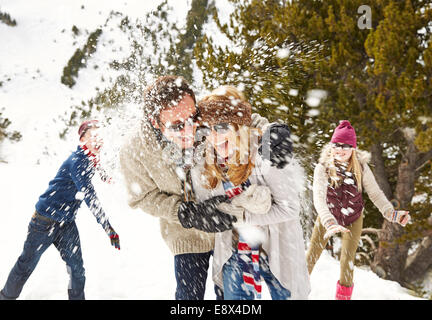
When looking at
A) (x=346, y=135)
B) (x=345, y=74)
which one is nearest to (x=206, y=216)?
(x=346, y=135)

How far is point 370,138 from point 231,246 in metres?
5.10

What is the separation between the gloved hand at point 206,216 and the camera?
1.58 metres

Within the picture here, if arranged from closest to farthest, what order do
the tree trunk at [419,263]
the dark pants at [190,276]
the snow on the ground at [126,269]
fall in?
the dark pants at [190,276]
the snow on the ground at [126,269]
the tree trunk at [419,263]

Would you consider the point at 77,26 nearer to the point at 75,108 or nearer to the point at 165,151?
the point at 75,108

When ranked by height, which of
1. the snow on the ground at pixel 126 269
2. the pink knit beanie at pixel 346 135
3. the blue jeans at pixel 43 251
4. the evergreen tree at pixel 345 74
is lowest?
the snow on the ground at pixel 126 269

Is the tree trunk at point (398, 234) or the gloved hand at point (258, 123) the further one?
the tree trunk at point (398, 234)

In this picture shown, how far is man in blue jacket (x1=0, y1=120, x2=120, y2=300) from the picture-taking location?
8.27 ft

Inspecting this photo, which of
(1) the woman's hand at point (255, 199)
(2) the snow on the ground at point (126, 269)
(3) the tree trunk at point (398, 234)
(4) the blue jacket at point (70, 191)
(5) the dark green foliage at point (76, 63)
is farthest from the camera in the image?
(5) the dark green foliage at point (76, 63)

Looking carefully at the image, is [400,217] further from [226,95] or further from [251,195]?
[226,95]

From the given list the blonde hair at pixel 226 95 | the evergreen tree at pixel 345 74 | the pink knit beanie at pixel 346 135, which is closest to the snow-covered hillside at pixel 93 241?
the pink knit beanie at pixel 346 135

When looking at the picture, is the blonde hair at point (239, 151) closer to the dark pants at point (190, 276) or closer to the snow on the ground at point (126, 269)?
the dark pants at point (190, 276)

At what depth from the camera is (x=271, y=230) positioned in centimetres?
173

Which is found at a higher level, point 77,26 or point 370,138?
point 77,26
